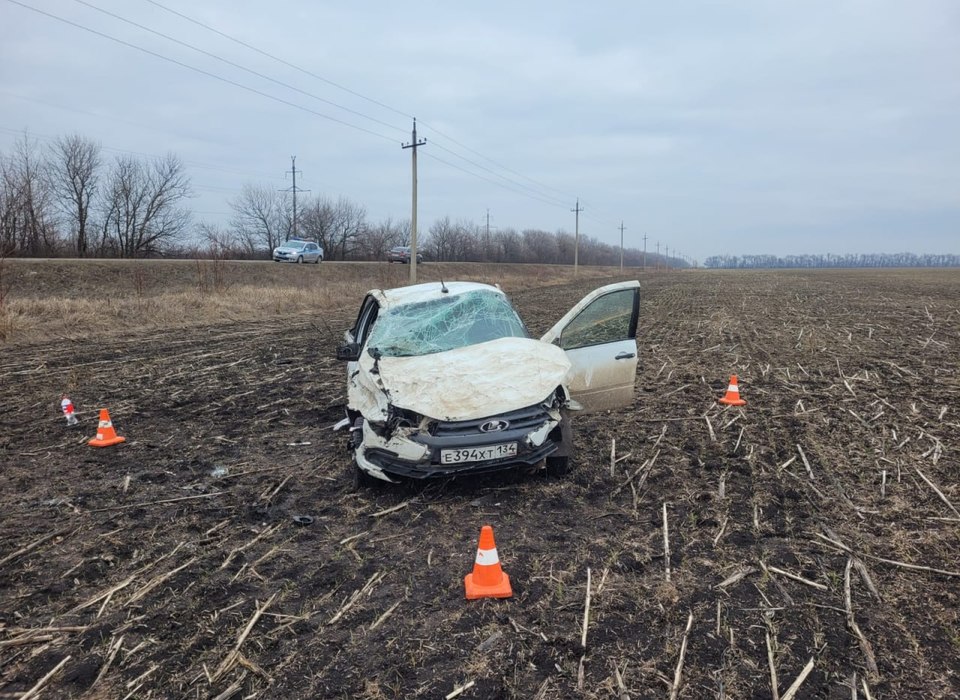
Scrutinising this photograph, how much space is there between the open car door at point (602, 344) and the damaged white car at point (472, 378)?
0.01m

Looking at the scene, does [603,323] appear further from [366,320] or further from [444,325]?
[366,320]

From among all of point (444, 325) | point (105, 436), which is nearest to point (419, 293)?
point (444, 325)

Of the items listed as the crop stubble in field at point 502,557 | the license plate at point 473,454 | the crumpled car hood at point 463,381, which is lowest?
the crop stubble in field at point 502,557

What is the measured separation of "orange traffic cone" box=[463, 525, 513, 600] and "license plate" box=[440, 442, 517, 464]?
36.9 inches

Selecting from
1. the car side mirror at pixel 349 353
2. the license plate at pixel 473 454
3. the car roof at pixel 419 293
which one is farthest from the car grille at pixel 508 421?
the car roof at pixel 419 293

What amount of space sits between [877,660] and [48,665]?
4032 millimetres

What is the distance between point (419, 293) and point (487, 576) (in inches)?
139

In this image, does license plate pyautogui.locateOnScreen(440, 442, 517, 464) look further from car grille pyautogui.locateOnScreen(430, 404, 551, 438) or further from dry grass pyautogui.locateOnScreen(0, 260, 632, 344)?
dry grass pyautogui.locateOnScreen(0, 260, 632, 344)

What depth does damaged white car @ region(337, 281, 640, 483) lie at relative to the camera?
433 cm

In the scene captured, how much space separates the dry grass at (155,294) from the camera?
14414mm

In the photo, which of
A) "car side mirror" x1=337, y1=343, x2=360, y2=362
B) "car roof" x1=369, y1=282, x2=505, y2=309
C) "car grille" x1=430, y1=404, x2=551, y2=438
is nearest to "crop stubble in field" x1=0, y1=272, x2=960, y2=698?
"car grille" x1=430, y1=404, x2=551, y2=438

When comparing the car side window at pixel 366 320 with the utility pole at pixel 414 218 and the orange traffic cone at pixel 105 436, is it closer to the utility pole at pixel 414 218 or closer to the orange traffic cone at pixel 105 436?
the orange traffic cone at pixel 105 436

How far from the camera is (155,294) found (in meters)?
23.6

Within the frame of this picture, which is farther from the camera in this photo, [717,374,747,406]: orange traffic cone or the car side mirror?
[717,374,747,406]: orange traffic cone
